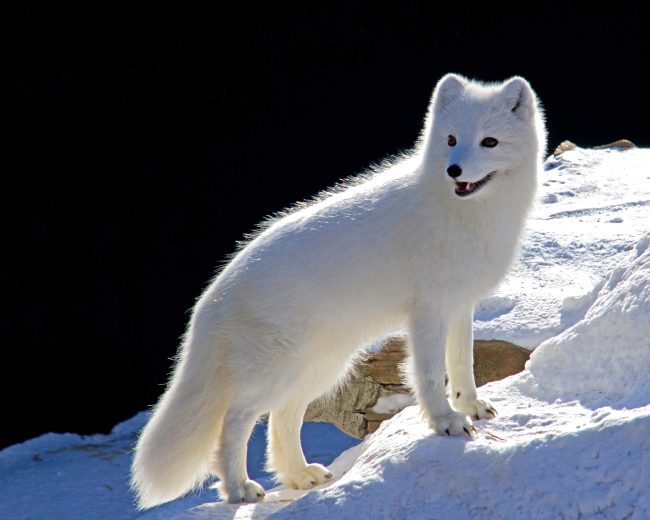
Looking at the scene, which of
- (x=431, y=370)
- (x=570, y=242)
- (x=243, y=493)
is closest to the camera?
(x=431, y=370)

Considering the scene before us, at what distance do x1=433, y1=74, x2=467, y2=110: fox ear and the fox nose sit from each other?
304 millimetres

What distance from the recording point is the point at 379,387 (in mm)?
3641

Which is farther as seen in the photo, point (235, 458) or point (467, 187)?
point (235, 458)

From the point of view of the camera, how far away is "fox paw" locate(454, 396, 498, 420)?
2588 millimetres

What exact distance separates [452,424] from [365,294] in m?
0.42

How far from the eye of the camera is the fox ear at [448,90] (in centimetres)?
258

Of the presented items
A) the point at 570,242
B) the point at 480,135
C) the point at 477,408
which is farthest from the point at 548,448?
the point at 570,242

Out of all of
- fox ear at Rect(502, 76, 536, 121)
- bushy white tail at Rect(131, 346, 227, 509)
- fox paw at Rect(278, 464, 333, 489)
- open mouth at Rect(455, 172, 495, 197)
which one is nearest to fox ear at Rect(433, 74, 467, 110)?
fox ear at Rect(502, 76, 536, 121)

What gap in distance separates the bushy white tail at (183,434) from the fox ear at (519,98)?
3.43 feet

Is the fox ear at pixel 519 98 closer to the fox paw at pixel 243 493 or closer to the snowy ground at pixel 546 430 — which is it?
the snowy ground at pixel 546 430

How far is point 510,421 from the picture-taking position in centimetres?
251

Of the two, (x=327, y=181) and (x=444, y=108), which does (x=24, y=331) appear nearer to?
(x=327, y=181)

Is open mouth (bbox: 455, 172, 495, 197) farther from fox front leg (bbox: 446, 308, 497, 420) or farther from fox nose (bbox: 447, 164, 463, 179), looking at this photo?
fox front leg (bbox: 446, 308, 497, 420)

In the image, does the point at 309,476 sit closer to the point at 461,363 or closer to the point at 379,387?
the point at 461,363
